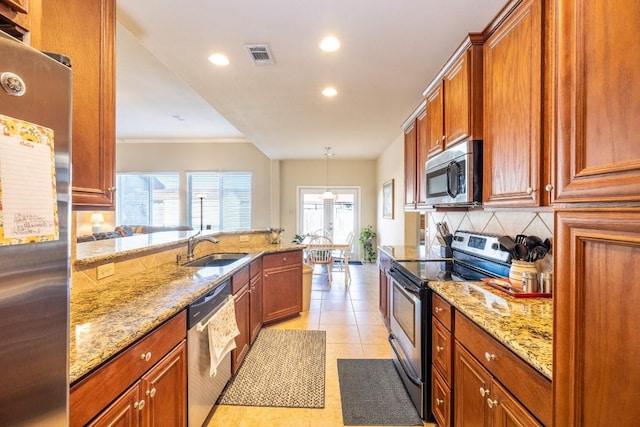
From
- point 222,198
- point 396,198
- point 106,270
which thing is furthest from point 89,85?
point 222,198

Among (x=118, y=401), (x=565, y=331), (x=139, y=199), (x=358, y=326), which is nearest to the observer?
(x=565, y=331)

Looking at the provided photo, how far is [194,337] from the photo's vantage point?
5.10ft

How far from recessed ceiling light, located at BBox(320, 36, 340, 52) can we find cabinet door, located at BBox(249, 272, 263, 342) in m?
2.03

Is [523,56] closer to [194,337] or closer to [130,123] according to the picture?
[194,337]

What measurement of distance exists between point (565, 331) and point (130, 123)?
7.01 metres

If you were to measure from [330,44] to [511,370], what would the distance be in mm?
2196

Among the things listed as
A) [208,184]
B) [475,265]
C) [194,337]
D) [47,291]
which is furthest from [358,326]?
[208,184]

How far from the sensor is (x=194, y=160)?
7129 mm

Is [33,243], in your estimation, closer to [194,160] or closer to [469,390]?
[469,390]

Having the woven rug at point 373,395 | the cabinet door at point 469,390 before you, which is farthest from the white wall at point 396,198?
the cabinet door at point 469,390

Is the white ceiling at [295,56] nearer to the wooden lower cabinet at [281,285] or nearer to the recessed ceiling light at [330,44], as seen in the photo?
the recessed ceiling light at [330,44]

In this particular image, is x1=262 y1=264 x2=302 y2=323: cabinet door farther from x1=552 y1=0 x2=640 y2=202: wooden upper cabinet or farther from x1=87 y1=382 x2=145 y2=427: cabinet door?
x1=552 y1=0 x2=640 y2=202: wooden upper cabinet

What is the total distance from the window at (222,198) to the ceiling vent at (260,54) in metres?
4.94

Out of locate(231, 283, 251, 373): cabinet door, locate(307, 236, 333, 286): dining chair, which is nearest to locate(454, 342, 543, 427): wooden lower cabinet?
locate(231, 283, 251, 373): cabinet door
